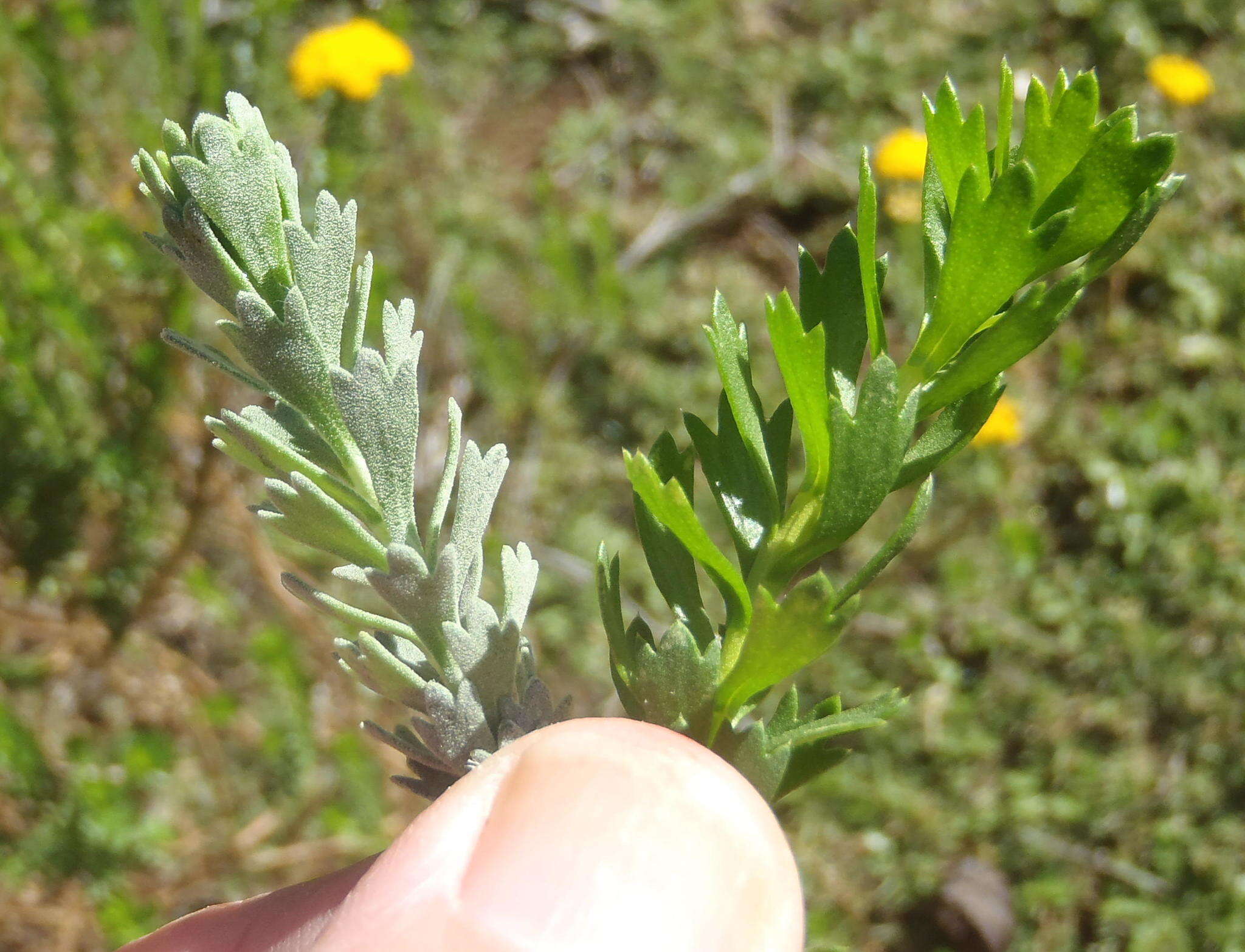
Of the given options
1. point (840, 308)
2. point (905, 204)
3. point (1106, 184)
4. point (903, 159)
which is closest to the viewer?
point (1106, 184)

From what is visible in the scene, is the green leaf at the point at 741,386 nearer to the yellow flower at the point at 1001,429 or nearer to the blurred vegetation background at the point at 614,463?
the blurred vegetation background at the point at 614,463

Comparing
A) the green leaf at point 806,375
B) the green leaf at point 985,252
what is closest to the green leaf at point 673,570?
the green leaf at point 806,375

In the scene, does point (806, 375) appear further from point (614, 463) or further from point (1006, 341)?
point (614, 463)

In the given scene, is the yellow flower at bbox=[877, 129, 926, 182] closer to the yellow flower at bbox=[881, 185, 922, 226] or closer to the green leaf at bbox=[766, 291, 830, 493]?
the yellow flower at bbox=[881, 185, 922, 226]

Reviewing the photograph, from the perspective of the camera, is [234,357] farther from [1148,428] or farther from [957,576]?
[1148,428]

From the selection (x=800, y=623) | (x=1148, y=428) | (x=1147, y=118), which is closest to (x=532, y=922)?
(x=800, y=623)

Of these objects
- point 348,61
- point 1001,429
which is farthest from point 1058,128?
point 348,61

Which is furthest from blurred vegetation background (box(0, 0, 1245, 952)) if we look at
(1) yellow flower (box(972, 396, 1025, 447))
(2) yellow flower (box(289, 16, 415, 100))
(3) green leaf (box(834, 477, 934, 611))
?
(3) green leaf (box(834, 477, 934, 611))
